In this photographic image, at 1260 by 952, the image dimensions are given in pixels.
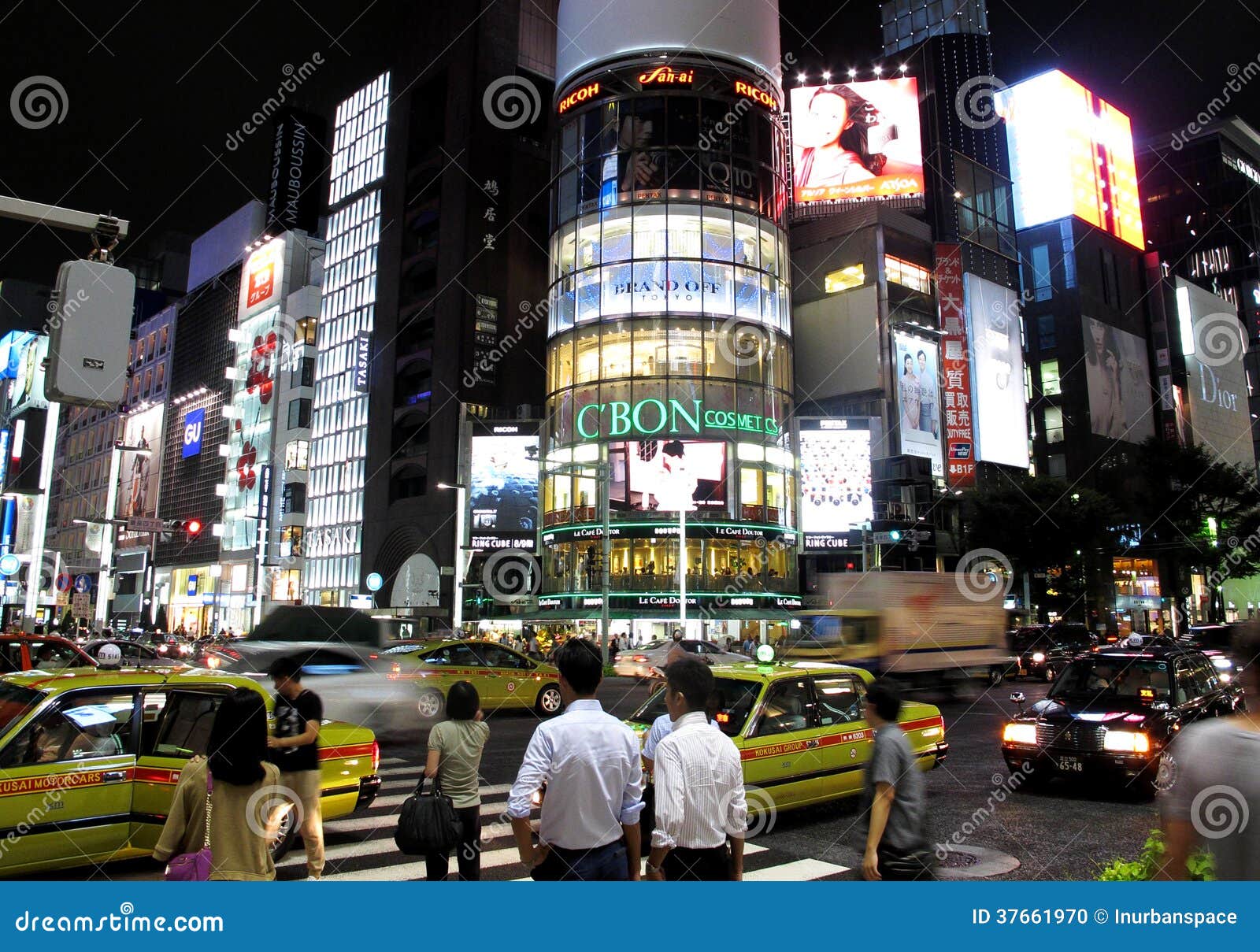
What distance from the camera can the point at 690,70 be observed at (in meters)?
54.1

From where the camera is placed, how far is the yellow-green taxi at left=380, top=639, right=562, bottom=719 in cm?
1603

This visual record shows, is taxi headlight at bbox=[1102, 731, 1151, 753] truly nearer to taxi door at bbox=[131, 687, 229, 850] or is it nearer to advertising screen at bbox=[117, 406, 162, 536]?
taxi door at bbox=[131, 687, 229, 850]

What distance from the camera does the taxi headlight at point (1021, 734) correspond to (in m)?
10.6

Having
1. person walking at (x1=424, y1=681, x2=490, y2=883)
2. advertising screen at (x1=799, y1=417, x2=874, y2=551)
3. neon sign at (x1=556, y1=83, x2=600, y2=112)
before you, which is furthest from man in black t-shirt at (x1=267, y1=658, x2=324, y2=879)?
neon sign at (x1=556, y1=83, x2=600, y2=112)

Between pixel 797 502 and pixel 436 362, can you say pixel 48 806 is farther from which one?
pixel 436 362

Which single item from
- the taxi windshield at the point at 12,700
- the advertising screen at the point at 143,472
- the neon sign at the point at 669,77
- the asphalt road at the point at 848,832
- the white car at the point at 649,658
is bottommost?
the asphalt road at the point at 848,832

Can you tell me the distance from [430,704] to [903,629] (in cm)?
1190

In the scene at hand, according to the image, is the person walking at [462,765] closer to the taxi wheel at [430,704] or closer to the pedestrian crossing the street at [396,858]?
the pedestrian crossing the street at [396,858]

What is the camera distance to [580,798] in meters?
3.90

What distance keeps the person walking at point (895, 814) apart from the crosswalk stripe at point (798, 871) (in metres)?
2.72

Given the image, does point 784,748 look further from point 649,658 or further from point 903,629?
point 649,658

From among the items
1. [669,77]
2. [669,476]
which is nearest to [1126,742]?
[669,476]

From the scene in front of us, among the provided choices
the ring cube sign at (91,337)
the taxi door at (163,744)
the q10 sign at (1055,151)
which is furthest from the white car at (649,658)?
the q10 sign at (1055,151)

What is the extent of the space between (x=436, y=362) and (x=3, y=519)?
32.1 meters
